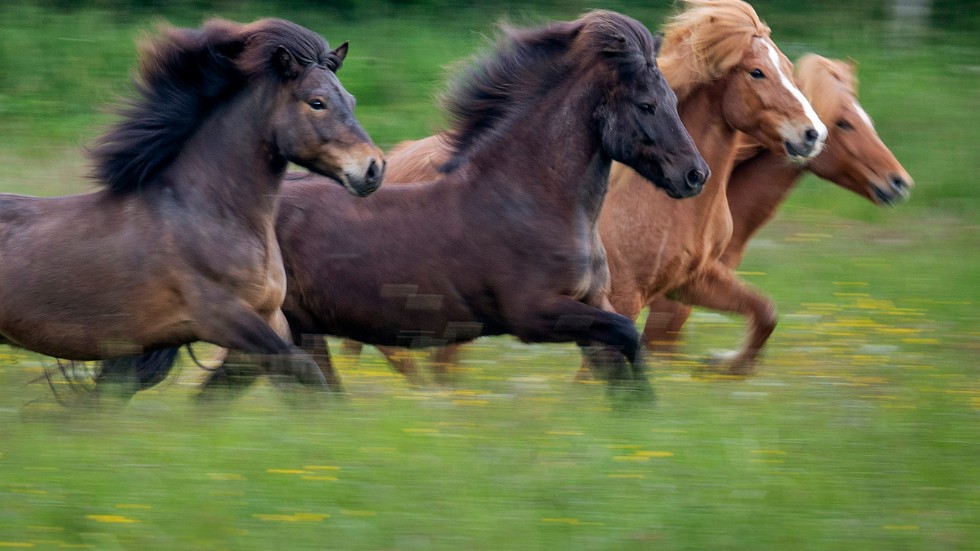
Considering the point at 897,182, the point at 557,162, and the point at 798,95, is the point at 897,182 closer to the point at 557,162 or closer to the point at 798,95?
the point at 798,95

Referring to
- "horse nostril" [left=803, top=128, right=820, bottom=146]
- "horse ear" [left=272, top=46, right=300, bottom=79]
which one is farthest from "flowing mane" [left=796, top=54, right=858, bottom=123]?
"horse ear" [left=272, top=46, right=300, bottom=79]

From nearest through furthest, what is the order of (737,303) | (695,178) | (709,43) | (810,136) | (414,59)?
(695,178) → (810,136) → (709,43) → (737,303) → (414,59)

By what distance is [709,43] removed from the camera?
6.93m

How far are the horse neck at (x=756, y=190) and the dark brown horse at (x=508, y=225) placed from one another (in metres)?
1.68

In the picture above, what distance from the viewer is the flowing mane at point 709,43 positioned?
6914 mm

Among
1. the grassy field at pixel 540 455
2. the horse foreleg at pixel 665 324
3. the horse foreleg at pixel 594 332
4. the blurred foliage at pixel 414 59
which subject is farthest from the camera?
the blurred foliage at pixel 414 59

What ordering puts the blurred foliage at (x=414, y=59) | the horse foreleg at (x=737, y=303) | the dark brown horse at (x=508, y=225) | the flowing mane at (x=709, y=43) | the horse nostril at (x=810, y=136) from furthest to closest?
the blurred foliage at (x=414, y=59), the horse foreleg at (x=737, y=303), the flowing mane at (x=709, y=43), the horse nostril at (x=810, y=136), the dark brown horse at (x=508, y=225)

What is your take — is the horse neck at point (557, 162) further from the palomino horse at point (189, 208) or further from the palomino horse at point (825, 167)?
the palomino horse at point (825, 167)

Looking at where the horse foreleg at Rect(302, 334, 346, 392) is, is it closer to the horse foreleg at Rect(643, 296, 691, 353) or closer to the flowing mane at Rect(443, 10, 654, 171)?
the flowing mane at Rect(443, 10, 654, 171)

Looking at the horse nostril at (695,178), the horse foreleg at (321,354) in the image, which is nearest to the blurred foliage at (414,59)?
the horse foreleg at (321,354)

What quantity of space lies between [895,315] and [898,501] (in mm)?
4098

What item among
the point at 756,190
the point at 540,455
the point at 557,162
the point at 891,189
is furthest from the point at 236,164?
the point at 891,189

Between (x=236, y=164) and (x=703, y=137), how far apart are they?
245cm

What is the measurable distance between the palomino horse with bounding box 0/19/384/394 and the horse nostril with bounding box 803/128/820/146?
89.6 inches
